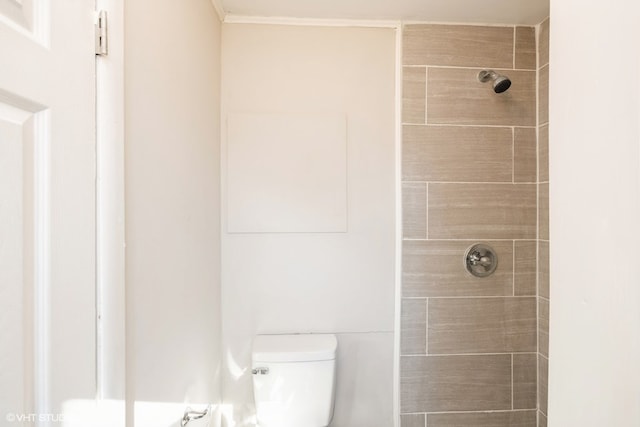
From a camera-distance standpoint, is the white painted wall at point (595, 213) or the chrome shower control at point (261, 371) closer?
the white painted wall at point (595, 213)

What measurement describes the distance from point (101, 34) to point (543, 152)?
1730 mm

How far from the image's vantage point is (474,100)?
4.80 feet

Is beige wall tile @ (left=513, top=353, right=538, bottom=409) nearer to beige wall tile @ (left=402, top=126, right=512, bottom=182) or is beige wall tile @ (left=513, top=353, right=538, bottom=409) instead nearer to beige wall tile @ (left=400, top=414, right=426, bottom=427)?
beige wall tile @ (left=400, top=414, right=426, bottom=427)

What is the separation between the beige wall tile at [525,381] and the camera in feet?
4.83

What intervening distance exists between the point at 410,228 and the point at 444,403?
2.80 feet

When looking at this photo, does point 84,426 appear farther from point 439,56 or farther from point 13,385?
point 439,56

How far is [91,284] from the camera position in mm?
619

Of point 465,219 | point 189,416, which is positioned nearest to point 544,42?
point 465,219

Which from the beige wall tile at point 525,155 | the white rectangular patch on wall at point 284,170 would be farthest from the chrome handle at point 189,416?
the beige wall tile at point 525,155

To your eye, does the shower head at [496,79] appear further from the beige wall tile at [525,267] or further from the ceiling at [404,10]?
the beige wall tile at [525,267]

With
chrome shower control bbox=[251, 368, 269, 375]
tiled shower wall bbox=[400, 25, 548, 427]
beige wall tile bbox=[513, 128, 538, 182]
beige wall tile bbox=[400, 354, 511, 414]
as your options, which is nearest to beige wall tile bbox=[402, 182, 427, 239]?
tiled shower wall bbox=[400, 25, 548, 427]

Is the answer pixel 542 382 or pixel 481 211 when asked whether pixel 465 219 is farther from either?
pixel 542 382

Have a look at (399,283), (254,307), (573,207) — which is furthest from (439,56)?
(254,307)

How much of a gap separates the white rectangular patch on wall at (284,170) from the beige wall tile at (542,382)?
121 centimetres
